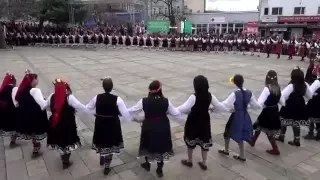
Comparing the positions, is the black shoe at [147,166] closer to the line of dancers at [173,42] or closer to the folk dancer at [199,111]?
the folk dancer at [199,111]

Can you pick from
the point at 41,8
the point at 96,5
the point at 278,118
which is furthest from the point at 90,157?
the point at 96,5

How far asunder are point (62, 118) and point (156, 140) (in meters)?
1.46

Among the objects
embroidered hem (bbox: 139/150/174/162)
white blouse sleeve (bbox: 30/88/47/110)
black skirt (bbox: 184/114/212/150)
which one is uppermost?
white blouse sleeve (bbox: 30/88/47/110)

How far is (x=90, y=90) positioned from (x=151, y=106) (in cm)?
584

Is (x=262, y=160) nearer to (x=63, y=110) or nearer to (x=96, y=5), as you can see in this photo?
(x=63, y=110)

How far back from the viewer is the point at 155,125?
4.28 meters

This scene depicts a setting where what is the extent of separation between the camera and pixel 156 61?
53.8 ft

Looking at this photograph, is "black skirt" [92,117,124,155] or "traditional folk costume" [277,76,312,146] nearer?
"black skirt" [92,117,124,155]

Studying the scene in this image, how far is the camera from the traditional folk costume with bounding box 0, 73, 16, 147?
5.23 metres

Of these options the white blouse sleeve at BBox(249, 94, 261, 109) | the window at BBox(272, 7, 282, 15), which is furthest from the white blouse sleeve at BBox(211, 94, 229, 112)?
the window at BBox(272, 7, 282, 15)

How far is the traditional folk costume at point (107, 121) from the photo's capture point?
4367mm

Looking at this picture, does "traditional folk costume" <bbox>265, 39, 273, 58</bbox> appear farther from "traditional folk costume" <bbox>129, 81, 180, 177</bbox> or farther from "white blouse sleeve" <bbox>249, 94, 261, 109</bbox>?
"traditional folk costume" <bbox>129, 81, 180, 177</bbox>

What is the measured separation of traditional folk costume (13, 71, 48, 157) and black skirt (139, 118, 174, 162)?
5.51 ft

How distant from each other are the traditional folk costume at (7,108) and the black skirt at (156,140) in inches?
99.8
